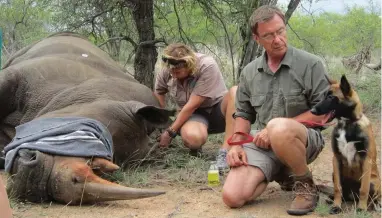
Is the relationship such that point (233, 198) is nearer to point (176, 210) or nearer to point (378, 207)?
point (176, 210)

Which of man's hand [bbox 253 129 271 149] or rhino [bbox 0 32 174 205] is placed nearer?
rhino [bbox 0 32 174 205]

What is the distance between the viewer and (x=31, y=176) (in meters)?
4.36

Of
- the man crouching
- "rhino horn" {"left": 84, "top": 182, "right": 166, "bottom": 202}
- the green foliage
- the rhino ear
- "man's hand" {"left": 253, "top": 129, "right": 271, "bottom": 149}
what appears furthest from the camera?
the green foliage

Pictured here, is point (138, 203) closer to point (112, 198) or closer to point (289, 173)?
point (112, 198)

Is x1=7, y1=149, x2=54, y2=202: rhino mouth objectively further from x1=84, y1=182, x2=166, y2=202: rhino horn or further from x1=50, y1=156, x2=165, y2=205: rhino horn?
x1=84, y1=182, x2=166, y2=202: rhino horn

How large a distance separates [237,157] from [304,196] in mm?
629

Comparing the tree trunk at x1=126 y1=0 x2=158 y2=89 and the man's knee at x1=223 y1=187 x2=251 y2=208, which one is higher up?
the tree trunk at x1=126 y1=0 x2=158 y2=89

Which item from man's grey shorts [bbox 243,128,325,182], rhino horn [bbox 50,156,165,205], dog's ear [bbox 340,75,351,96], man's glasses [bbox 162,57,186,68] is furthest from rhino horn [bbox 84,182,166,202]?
man's glasses [bbox 162,57,186,68]

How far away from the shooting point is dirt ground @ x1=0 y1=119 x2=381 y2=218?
173 inches

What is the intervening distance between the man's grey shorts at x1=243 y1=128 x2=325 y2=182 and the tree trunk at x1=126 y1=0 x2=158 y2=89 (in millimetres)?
3965

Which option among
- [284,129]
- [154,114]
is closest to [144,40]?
[154,114]

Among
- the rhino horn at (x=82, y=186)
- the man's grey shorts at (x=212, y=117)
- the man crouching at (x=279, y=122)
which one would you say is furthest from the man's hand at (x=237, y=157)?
the man's grey shorts at (x=212, y=117)

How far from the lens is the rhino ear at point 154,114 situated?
5.70m

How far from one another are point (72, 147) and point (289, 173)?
1752 mm
